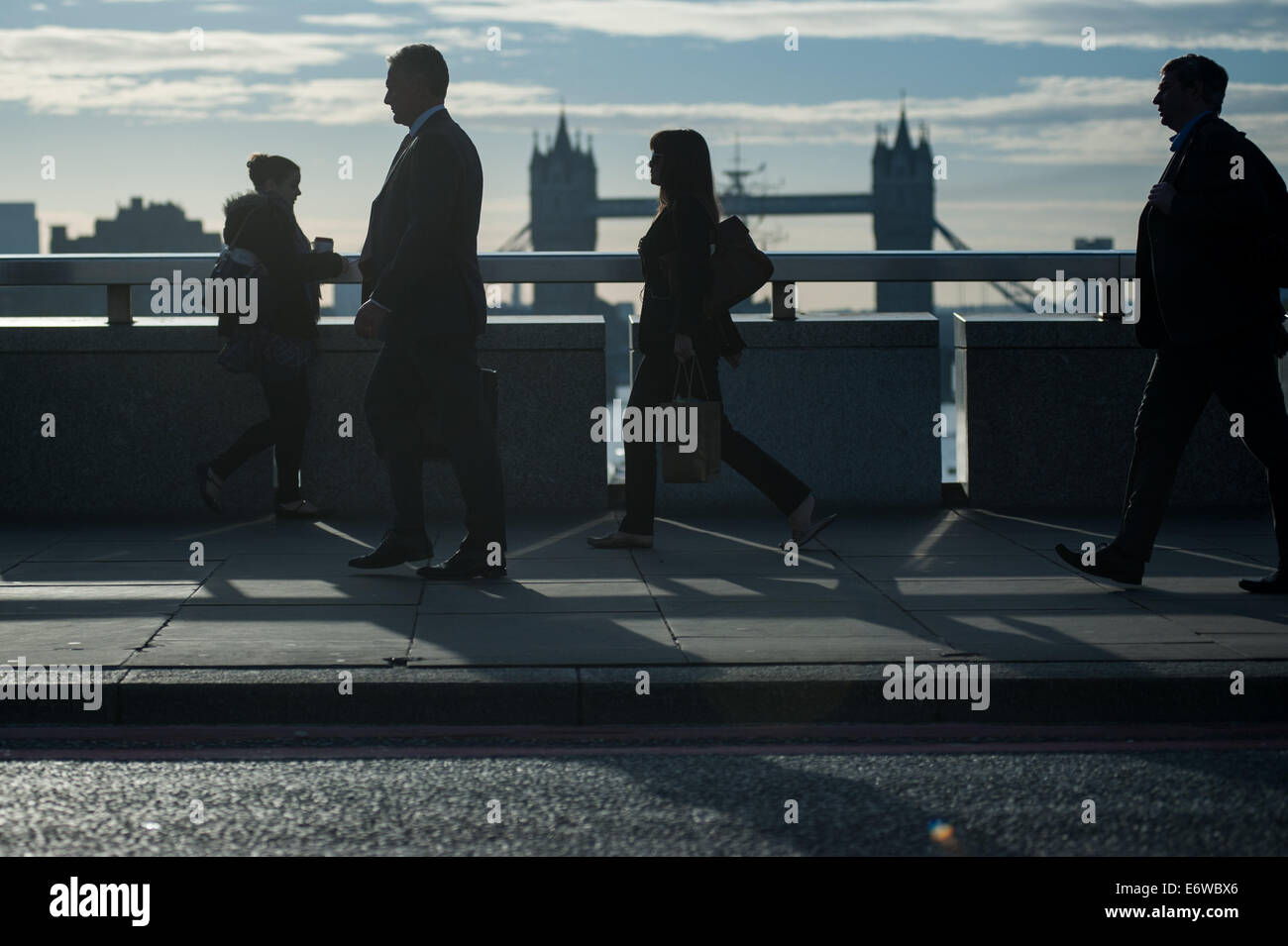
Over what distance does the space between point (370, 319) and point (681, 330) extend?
134 cm

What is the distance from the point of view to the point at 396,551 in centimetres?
664

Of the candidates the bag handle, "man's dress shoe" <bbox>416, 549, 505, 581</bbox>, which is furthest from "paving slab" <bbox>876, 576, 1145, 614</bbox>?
"man's dress shoe" <bbox>416, 549, 505, 581</bbox>

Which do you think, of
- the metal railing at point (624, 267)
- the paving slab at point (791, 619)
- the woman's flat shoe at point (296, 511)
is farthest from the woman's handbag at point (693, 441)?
the woman's flat shoe at point (296, 511)

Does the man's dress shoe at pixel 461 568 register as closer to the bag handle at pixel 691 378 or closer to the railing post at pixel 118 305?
the bag handle at pixel 691 378

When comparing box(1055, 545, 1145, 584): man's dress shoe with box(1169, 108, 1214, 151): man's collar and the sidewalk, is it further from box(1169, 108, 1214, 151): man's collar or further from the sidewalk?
box(1169, 108, 1214, 151): man's collar

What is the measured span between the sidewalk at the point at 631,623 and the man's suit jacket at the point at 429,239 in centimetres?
99

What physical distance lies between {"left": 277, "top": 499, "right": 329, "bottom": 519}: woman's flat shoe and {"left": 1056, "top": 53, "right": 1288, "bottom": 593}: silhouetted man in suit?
3704 millimetres

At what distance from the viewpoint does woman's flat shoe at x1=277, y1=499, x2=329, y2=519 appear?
27.1 ft

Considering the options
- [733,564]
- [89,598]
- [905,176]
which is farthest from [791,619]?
[905,176]

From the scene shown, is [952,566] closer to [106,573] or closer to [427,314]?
[427,314]
